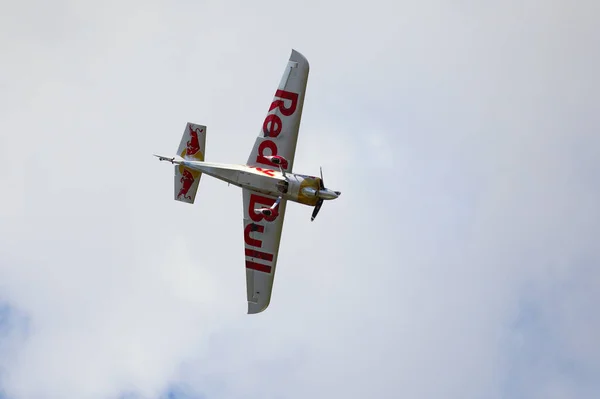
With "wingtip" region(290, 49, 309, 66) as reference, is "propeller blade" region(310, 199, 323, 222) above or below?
below

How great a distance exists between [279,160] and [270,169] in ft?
2.78

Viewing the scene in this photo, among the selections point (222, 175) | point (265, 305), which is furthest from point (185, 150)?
point (265, 305)

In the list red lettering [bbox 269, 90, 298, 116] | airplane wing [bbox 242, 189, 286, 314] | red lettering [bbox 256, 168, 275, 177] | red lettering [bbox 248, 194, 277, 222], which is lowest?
airplane wing [bbox 242, 189, 286, 314]

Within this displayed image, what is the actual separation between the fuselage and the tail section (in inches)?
46.6

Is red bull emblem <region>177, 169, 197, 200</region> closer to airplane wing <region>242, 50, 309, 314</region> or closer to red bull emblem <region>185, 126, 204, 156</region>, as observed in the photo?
red bull emblem <region>185, 126, 204, 156</region>

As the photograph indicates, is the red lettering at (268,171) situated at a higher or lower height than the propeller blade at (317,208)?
higher

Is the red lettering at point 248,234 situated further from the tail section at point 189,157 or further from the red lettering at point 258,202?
the tail section at point 189,157

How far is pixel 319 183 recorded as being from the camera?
65.1 m

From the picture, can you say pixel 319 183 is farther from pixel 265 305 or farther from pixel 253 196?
pixel 265 305

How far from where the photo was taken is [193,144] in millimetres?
66000

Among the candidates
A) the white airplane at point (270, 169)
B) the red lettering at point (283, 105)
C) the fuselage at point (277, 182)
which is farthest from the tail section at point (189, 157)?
the red lettering at point (283, 105)

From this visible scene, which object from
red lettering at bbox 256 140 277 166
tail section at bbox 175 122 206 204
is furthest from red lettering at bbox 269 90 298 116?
tail section at bbox 175 122 206 204

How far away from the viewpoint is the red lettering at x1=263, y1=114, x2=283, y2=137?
66.4 meters

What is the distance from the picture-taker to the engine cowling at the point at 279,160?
216ft
